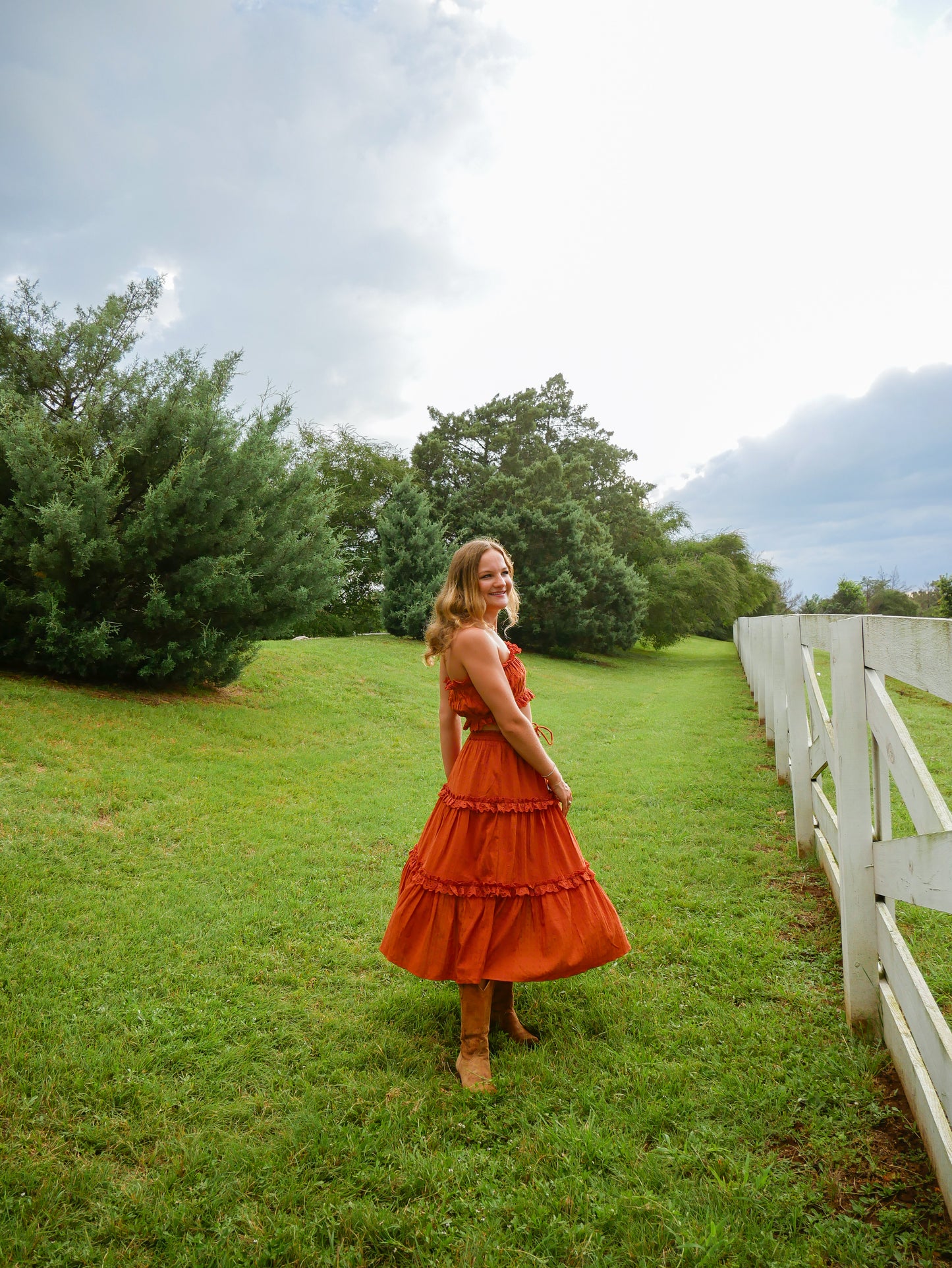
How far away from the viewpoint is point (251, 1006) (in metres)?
3.32

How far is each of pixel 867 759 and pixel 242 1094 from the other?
2.70 m

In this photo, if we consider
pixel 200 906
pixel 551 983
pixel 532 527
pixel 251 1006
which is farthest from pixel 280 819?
pixel 532 527

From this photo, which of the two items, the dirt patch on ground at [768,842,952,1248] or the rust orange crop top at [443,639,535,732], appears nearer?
the dirt patch on ground at [768,842,952,1248]

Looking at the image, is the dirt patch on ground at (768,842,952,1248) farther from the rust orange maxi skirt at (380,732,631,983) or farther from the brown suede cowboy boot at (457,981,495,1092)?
the brown suede cowboy boot at (457,981,495,1092)

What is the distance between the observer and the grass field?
202cm

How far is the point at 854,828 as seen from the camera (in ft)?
9.22

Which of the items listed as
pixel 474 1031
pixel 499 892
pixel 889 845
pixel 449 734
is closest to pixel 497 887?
pixel 499 892

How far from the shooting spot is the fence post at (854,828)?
275cm

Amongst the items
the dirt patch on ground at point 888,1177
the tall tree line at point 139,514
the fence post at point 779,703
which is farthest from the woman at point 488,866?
the tall tree line at point 139,514

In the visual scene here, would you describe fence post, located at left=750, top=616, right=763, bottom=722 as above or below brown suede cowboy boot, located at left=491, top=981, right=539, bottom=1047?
above

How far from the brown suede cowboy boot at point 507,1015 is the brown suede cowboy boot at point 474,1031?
0.84 ft

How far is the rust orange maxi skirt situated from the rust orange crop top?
6 centimetres

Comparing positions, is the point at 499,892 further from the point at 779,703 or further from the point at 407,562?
the point at 407,562

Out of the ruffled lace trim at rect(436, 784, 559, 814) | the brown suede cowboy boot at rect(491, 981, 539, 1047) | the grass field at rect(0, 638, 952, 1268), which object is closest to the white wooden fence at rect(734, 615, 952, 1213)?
the grass field at rect(0, 638, 952, 1268)
